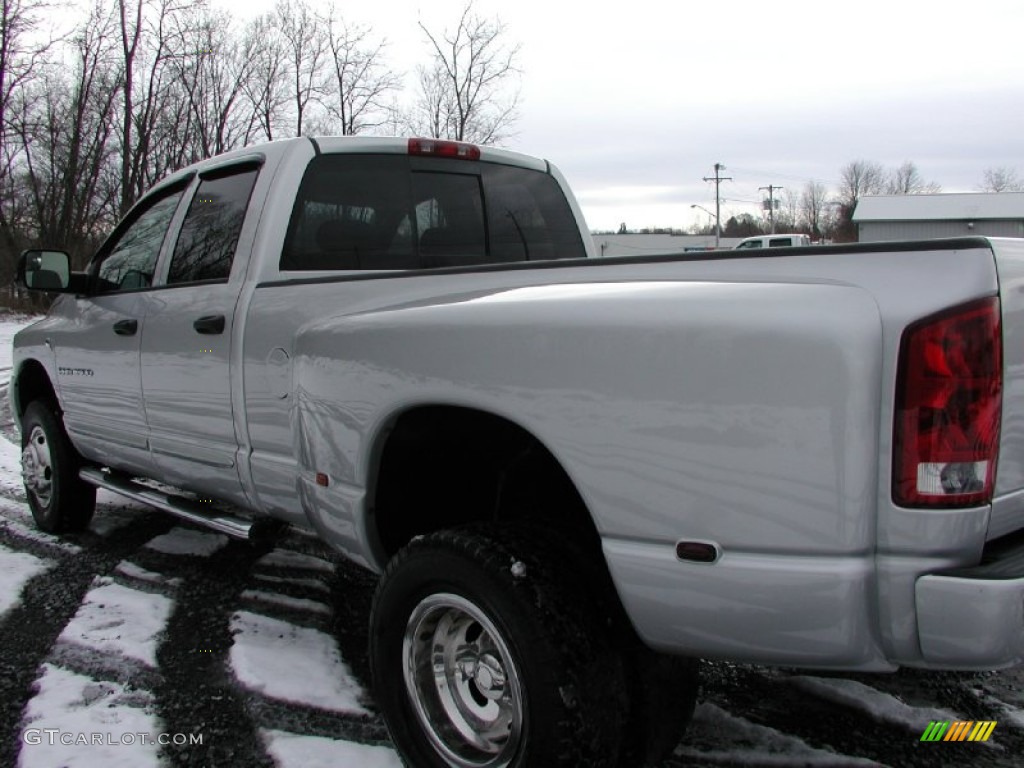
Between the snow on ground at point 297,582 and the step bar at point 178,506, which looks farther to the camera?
the snow on ground at point 297,582

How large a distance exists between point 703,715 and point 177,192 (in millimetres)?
3324

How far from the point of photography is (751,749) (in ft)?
8.55

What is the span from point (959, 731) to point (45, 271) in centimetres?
442

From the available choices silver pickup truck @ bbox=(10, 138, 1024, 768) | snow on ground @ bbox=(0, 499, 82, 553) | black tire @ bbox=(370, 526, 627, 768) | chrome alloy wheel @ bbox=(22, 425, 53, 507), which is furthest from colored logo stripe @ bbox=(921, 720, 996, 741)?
chrome alloy wheel @ bbox=(22, 425, 53, 507)

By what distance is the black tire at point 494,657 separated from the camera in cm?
193

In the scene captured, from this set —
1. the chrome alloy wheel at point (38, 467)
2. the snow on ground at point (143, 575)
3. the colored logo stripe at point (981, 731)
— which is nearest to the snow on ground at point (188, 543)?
the snow on ground at point (143, 575)

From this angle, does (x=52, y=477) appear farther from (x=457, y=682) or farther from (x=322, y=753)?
(x=457, y=682)

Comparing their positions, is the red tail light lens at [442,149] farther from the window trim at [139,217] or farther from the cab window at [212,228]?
the window trim at [139,217]

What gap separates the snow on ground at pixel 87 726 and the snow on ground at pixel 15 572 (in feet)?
3.29

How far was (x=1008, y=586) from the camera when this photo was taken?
1.56 meters

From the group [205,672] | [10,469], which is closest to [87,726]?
[205,672]

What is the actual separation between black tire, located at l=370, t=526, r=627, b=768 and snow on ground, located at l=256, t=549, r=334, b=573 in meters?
2.07

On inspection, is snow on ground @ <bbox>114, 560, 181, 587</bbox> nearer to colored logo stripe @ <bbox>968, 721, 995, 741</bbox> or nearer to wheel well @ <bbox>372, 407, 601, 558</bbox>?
wheel well @ <bbox>372, 407, 601, 558</bbox>

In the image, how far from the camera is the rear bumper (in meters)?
1.56
